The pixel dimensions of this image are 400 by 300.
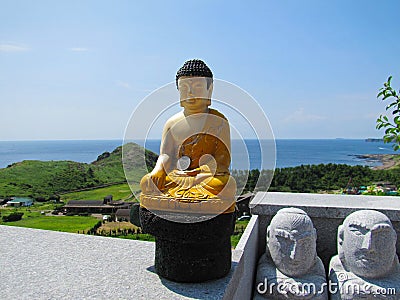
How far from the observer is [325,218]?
3213mm

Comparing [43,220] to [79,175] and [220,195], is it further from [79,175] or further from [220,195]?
[220,195]

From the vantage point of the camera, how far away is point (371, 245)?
96.0 inches

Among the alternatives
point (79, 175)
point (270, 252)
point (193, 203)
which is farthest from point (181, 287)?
point (79, 175)

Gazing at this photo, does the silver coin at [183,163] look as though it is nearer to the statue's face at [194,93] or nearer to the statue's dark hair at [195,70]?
the statue's face at [194,93]

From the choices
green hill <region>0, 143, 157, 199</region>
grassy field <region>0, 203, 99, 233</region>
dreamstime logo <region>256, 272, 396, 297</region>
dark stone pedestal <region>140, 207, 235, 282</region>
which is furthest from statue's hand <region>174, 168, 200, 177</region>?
green hill <region>0, 143, 157, 199</region>

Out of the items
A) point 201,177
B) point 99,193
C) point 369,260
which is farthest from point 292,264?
point 99,193

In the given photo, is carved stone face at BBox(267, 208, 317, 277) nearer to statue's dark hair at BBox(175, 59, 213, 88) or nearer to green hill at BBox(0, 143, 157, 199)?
statue's dark hair at BBox(175, 59, 213, 88)

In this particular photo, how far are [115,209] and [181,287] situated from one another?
2285mm

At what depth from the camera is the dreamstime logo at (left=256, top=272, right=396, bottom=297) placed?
95.8 inches

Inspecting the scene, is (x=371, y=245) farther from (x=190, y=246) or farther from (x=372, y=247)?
(x=190, y=246)

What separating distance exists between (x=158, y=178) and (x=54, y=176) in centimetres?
364

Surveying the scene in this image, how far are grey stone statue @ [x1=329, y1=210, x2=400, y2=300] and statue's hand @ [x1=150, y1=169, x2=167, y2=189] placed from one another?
163cm

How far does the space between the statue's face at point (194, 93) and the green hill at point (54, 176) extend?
265cm

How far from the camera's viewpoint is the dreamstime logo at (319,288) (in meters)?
2.43
